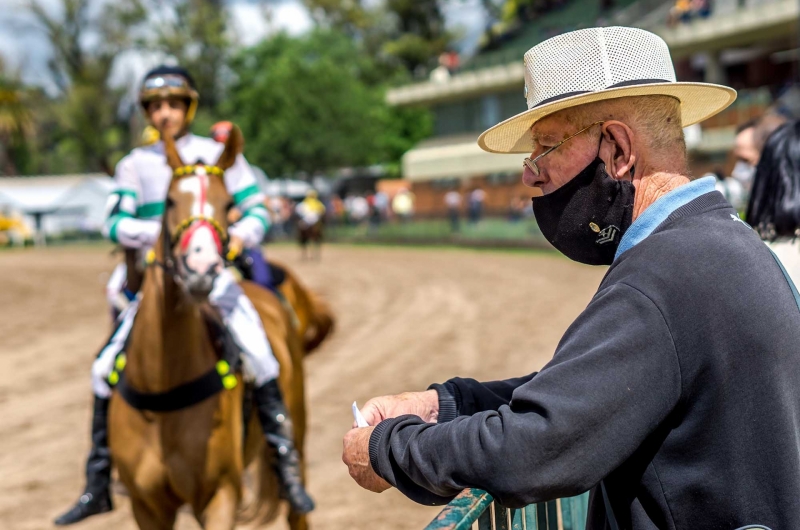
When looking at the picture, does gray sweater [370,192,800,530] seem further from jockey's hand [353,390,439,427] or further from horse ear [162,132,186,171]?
horse ear [162,132,186,171]

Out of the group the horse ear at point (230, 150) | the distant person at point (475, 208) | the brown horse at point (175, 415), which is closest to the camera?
the brown horse at point (175, 415)

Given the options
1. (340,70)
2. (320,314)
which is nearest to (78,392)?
(320,314)

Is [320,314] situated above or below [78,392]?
above

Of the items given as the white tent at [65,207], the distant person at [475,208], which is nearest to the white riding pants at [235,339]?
the distant person at [475,208]

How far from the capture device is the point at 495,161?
38.1 metres

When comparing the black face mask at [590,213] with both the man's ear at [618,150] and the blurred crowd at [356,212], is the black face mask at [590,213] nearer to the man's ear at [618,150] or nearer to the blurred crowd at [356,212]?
the man's ear at [618,150]

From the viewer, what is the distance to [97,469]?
4652 mm

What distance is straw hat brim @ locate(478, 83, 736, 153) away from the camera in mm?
1764

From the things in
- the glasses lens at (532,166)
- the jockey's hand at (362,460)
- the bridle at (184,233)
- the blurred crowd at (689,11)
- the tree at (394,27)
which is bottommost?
the jockey's hand at (362,460)

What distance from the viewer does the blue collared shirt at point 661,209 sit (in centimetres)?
174

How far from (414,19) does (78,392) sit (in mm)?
56198

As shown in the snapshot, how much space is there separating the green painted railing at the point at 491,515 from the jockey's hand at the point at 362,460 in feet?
0.48

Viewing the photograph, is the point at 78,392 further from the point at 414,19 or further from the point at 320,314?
the point at 414,19

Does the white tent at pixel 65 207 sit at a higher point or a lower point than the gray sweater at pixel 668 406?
lower
